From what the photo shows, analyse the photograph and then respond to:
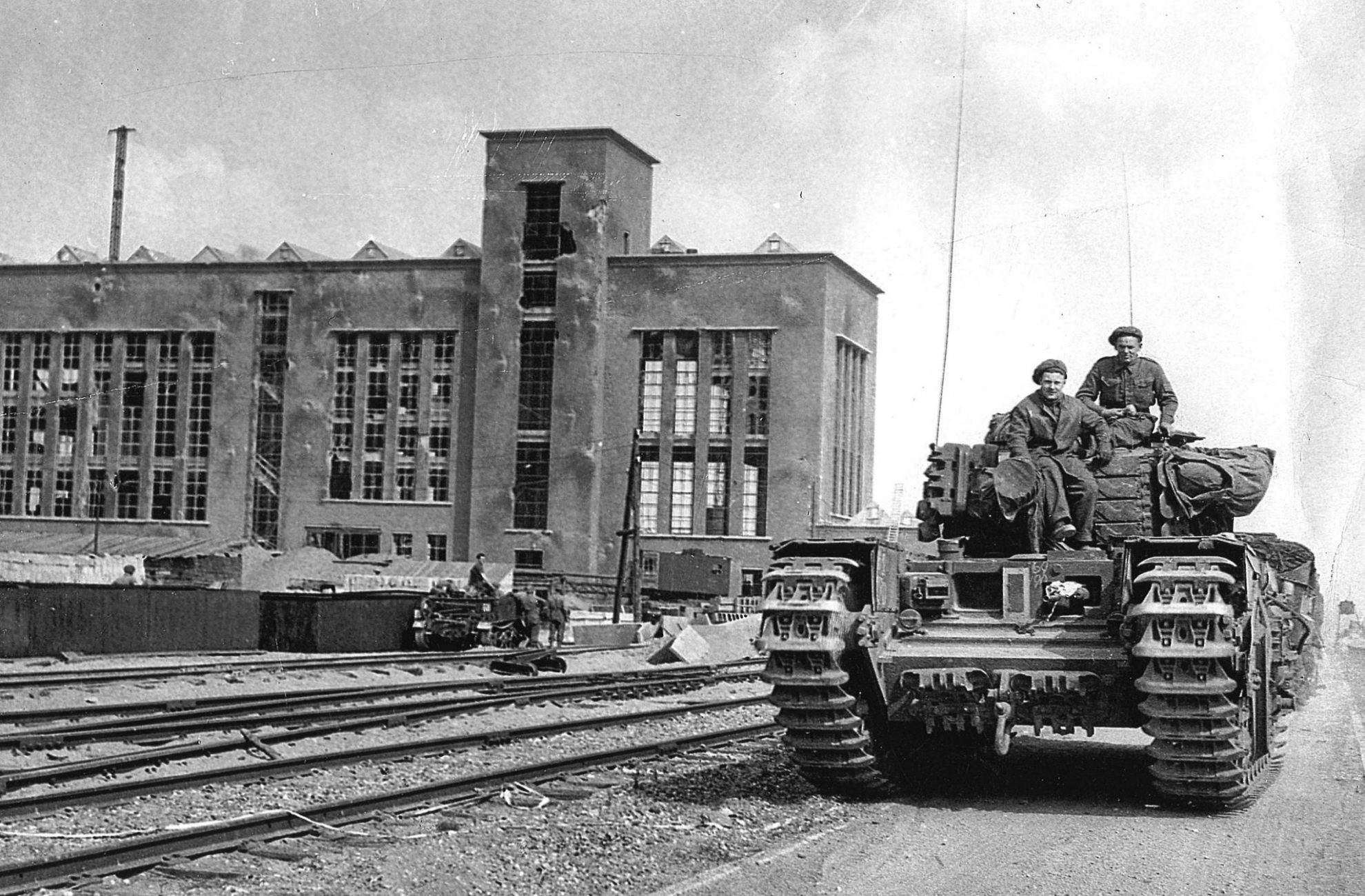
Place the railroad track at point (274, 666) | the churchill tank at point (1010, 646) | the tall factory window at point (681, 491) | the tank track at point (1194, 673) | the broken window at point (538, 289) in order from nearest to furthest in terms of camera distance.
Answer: the tank track at point (1194, 673) < the churchill tank at point (1010, 646) < the railroad track at point (274, 666) < the tall factory window at point (681, 491) < the broken window at point (538, 289)

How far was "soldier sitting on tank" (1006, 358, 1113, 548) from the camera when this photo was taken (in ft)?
44.8

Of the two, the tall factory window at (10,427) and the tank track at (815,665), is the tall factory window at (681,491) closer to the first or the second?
the tall factory window at (10,427)

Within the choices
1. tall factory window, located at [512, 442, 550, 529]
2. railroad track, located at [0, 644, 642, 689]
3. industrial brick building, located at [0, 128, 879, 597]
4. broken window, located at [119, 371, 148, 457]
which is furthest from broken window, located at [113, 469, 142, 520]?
railroad track, located at [0, 644, 642, 689]

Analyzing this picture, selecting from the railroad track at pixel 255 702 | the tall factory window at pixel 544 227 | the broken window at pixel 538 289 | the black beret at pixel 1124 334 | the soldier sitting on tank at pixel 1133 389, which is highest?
the tall factory window at pixel 544 227

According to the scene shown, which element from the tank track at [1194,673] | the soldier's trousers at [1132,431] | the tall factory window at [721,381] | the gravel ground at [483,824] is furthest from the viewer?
the tall factory window at [721,381]

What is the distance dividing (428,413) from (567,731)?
53.1m

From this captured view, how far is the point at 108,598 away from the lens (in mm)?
27766

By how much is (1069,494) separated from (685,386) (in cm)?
5356

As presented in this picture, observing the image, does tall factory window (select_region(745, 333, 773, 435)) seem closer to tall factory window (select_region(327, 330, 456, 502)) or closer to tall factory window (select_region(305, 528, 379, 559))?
tall factory window (select_region(327, 330, 456, 502))

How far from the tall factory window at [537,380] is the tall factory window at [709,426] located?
3973 mm

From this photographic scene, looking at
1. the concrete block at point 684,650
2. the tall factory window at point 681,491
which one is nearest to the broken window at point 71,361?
the tall factory window at point 681,491

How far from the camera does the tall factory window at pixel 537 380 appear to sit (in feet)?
224

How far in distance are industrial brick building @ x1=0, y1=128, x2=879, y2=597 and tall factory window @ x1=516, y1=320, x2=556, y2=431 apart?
4.1 inches

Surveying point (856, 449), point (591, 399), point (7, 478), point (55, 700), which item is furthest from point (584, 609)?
point (55, 700)
